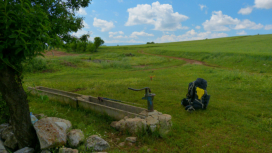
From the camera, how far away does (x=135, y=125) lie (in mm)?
5148

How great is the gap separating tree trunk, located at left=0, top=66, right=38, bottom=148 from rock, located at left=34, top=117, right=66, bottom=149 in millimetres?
293

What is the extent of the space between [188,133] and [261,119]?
265cm

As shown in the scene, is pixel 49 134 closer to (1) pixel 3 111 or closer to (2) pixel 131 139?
(2) pixel 131 139

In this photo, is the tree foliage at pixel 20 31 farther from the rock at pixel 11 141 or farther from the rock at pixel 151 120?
the rock at pixel 151 120

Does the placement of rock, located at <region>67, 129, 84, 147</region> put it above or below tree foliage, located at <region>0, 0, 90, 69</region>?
below

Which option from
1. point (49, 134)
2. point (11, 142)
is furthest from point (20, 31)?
point (11, 142)

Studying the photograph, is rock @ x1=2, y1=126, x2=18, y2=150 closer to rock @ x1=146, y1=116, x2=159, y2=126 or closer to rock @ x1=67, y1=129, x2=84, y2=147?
rock @ x1=67, y1=129, x2=84, y2=147

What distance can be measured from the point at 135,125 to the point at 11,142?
115 inches

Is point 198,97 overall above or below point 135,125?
above

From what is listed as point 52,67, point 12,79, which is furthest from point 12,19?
point 52,67

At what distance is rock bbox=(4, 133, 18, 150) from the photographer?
4.21m

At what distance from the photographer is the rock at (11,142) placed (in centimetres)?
421

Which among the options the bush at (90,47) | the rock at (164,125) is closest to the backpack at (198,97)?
the rock at (164,125)

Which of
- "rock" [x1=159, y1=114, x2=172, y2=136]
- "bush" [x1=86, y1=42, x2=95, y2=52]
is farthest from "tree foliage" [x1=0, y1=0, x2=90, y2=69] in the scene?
"bush" [x1=86, y1=42, x2=95, y2=52]
